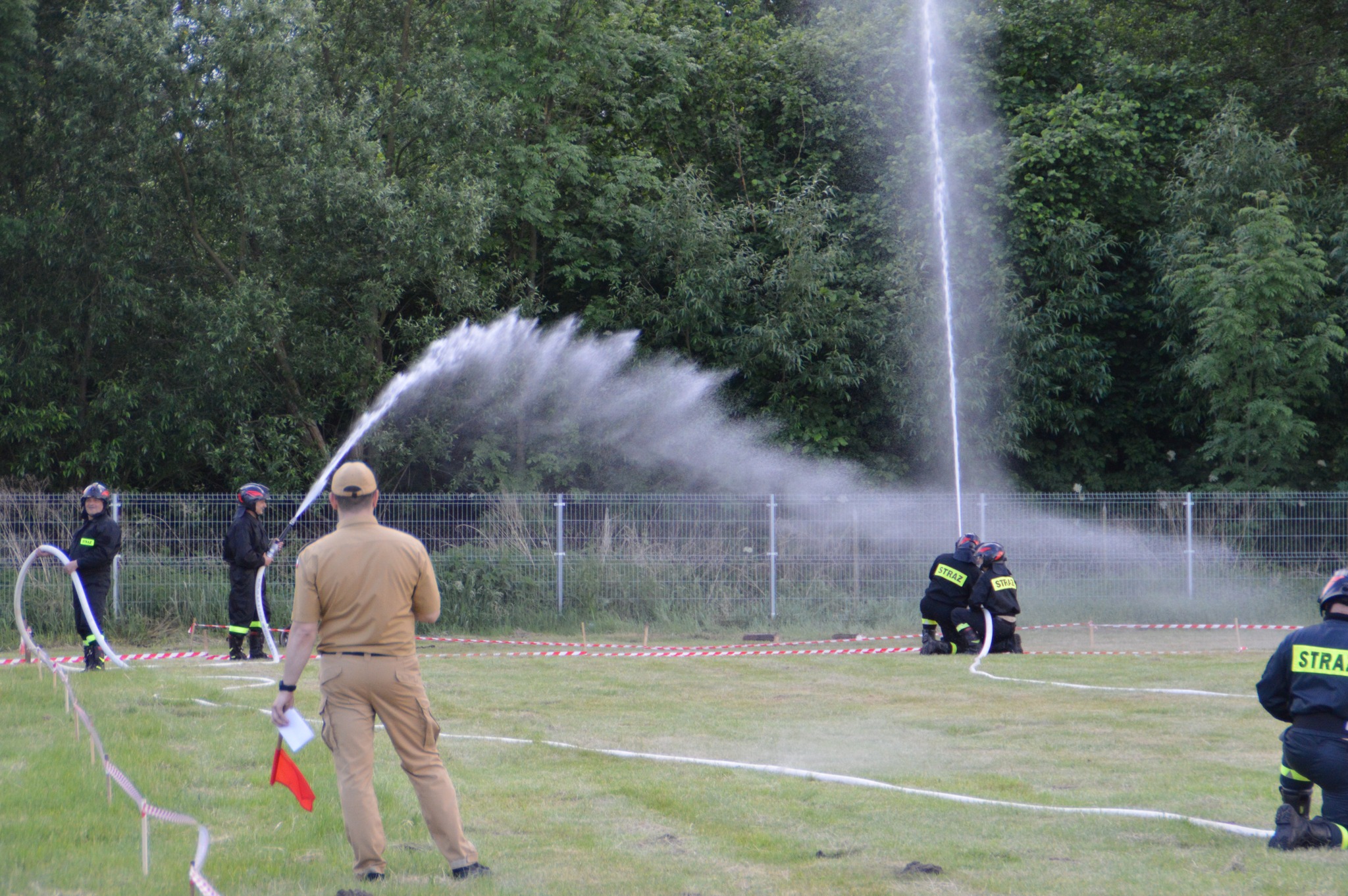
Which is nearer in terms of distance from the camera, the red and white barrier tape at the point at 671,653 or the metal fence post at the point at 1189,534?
the red and white barrier tape at the point at 671,653

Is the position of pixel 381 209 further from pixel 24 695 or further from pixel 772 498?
pixel 24 695

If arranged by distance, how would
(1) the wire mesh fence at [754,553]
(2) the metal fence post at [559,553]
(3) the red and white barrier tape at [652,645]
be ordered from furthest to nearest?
(2) the metal fence post at [559,553] < (1) the wire mesh fence at [754,553] < (3) the red and white barrier tape at [652,645]

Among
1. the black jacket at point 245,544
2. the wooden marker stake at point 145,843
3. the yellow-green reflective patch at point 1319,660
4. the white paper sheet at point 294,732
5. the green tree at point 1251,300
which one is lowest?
the wooden marker stake at point 145,843

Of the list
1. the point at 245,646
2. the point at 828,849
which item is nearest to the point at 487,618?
the point at 245,646

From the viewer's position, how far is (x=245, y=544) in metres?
14.2

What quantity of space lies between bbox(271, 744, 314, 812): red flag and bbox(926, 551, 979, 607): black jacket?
10370 mm

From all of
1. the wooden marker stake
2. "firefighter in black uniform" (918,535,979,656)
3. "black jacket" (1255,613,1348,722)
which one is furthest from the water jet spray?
the wooden marker stake

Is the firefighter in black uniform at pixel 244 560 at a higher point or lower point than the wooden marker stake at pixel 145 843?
higher

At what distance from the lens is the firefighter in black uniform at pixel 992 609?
1476cm

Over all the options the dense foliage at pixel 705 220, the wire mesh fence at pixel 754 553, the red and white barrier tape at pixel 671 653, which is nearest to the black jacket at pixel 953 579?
the red and white barrier tape at pixel 671 653

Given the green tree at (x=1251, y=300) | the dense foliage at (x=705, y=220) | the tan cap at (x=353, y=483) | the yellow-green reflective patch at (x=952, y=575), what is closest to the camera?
the tan cap at (x=353, y=483)

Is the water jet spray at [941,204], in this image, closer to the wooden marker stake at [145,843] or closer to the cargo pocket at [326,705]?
the cargo pocket at [326,705]

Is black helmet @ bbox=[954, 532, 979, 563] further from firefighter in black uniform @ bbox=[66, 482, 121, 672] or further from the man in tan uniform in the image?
the man in tan uniform

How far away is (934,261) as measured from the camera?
2586cm
